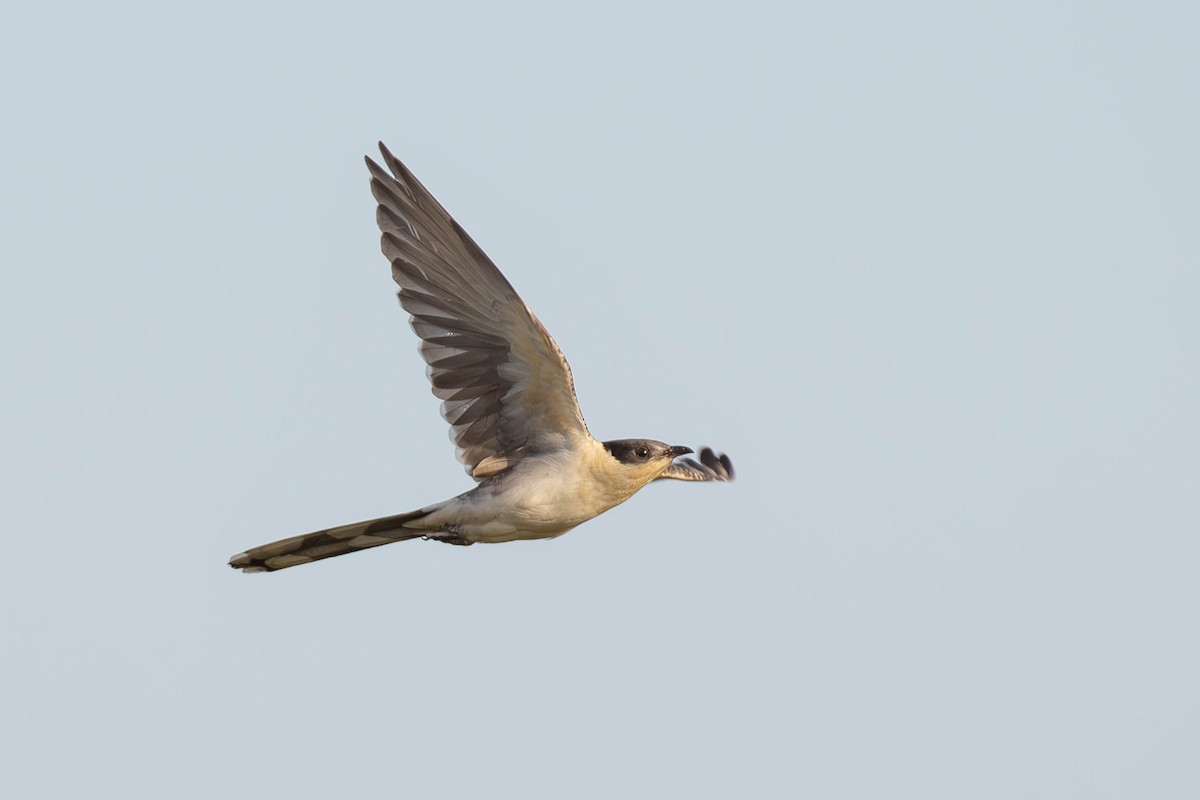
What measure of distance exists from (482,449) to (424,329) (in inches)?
45.1

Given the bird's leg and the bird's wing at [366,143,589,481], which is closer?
the bird's wing at [366,143,589,481]

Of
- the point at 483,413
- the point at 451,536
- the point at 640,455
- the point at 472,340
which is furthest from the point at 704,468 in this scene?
the point at 472,340

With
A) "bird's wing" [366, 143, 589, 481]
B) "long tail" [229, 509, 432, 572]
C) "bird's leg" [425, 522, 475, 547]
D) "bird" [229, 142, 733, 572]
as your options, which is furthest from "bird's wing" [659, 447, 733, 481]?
"long tail" [229, 509, 432, 572]

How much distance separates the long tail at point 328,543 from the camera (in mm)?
13945

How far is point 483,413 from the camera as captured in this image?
562 inches

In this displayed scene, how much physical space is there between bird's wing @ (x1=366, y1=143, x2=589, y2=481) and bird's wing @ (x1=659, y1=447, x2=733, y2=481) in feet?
7.79

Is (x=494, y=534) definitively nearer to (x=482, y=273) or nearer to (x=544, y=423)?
(x=544, y=423)

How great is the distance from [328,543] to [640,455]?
264cm

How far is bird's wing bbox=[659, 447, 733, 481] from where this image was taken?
16.6 metres

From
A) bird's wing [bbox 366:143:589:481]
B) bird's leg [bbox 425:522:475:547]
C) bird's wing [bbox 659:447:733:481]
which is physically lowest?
bird's leg [bbox 425:522:475:547]

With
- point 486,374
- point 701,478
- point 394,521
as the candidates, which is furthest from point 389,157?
point 701,478

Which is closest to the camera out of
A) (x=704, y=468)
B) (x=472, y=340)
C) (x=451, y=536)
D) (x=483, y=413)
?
(x=472, y=340)

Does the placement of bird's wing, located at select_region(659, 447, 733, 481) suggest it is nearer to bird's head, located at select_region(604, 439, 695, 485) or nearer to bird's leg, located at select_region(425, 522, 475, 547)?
bird's head, located at select_region(604, 439, 695, 485)

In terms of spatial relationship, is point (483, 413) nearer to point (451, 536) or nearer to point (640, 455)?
point (451, 536)
